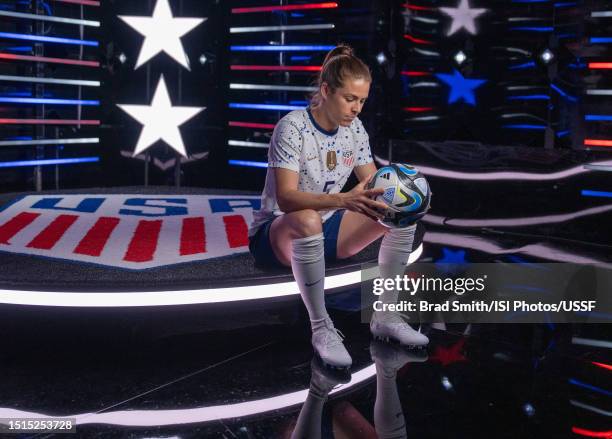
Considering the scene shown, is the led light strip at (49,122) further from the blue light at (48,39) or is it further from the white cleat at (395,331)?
the white cleat at (395,331)

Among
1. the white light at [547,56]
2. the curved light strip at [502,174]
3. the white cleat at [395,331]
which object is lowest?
the white cleat at [395,331]

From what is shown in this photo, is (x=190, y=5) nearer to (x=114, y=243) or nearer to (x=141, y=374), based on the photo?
(x=114, y=243)

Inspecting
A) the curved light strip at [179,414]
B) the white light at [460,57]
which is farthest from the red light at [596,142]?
the curved light strip at [179,414]

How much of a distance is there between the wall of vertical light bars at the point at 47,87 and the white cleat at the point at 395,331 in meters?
4.38

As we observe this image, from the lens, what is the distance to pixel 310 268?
291 centimetres

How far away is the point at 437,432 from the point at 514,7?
15.6ft

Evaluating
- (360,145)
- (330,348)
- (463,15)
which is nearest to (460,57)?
(463,15)

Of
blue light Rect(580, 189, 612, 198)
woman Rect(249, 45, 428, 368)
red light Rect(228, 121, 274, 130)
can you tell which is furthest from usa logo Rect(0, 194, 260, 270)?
blue light Rect(580, 189, 612, 198)

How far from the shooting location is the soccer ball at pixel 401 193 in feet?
9.12

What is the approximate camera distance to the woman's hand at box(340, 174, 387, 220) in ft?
8.91

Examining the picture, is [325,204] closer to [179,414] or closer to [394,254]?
[394,254]

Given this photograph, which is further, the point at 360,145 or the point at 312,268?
the point at 360,145

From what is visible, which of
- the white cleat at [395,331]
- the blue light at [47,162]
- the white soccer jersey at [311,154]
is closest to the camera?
the white soccer jersey at [311,154]

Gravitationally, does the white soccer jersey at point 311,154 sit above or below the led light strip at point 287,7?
below
